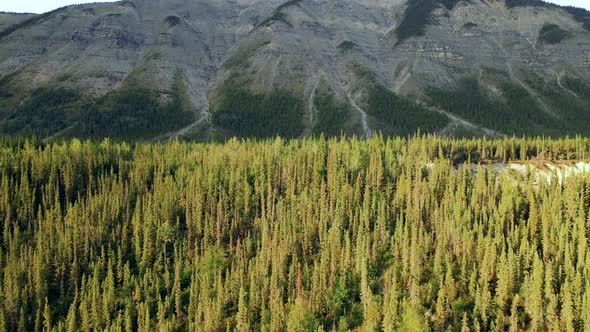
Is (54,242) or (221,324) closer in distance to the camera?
(221,324)

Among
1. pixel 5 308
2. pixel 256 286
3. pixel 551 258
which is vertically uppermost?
pixel 551 258

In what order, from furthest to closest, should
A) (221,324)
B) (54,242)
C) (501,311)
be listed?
(54,242)
(221,324)
(501,311)

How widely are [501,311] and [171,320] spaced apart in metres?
87.3

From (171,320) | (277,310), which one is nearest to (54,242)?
(171,320)

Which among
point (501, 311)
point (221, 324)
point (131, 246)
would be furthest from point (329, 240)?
point (131, 246)

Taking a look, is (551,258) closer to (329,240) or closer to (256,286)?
(329,240)

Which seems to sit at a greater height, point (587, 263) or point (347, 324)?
point (587, 263)

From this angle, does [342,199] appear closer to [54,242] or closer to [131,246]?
[131,246]

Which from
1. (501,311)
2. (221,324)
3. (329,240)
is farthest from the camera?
(329,240)

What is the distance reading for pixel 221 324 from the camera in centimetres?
14962

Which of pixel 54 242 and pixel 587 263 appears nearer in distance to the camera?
pixel 587 263

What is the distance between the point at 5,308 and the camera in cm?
15988

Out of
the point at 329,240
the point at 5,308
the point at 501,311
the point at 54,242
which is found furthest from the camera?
the point at 54,242

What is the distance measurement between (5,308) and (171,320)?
50.7 meters
